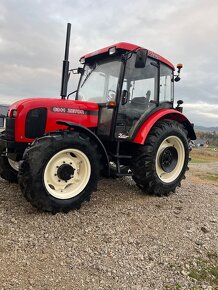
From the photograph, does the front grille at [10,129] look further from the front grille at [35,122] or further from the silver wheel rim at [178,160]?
the silver wheel rim at [178,160]

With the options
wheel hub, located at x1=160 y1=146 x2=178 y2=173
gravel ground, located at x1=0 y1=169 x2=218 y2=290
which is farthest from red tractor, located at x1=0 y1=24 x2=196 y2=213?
gravel ground, located at x1=0 y1=169 x2=218 y2=290

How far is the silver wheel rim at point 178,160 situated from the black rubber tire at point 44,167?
1.71 meters

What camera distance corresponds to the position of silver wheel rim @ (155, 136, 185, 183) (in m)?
5.91

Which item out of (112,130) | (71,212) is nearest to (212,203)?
(112,130)

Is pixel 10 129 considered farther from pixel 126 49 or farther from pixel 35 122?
pixel 126 49

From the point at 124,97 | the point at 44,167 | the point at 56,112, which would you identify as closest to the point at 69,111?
the point at 56,112

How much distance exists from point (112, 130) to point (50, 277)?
2.83 metres

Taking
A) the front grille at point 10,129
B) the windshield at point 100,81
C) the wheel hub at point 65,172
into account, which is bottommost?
the wheel hub at point 65,172

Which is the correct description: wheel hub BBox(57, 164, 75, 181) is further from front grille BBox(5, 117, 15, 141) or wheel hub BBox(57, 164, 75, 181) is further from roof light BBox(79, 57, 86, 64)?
roof light BBox(79, 57, 86, 64)

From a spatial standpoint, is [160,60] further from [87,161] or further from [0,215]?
[0,215]

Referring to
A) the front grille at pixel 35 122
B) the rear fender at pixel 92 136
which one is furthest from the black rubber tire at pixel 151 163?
the front grille at pixel 35 122

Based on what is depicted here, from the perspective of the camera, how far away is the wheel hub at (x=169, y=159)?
5.95m

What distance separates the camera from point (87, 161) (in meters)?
4.69

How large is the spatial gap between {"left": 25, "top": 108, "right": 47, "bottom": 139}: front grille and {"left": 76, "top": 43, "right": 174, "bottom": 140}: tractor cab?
1049 mm
